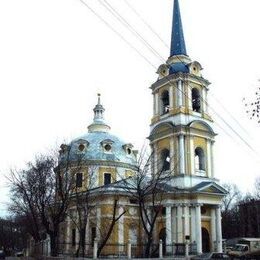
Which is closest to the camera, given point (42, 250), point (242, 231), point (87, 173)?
point (42, 250)

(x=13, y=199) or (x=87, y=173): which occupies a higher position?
(x=87, y=173)

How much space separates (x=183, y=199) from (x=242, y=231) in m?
31.9

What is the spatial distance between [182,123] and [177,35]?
33.3 feet

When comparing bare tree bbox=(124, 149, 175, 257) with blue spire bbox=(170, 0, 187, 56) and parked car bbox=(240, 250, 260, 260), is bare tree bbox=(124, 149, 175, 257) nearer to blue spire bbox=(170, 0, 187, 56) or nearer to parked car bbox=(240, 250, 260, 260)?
parked car bbox=(240, 250, 260, 260)

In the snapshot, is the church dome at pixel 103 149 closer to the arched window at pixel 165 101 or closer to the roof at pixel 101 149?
the roof at pixel 101 149

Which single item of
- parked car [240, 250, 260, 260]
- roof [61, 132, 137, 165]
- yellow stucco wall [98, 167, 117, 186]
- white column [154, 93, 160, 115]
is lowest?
parked car [240, 250, 260, 260]

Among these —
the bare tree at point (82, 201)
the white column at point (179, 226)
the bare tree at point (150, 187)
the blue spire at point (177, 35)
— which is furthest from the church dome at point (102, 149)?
the blue spire at point (177, 35)

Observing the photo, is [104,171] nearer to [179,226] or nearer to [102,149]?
[102,149]

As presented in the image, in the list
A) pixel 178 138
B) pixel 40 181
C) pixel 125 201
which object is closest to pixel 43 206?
pixel 40 181

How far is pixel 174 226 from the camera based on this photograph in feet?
140

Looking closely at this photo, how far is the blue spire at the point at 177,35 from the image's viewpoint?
1885 inches

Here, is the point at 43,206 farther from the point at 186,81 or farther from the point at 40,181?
the point at 186,81

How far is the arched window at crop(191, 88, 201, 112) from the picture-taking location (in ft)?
152

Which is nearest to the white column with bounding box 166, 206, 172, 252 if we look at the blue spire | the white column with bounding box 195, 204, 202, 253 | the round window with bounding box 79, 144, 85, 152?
the white column with bounding box 195, 204, 202, 253
